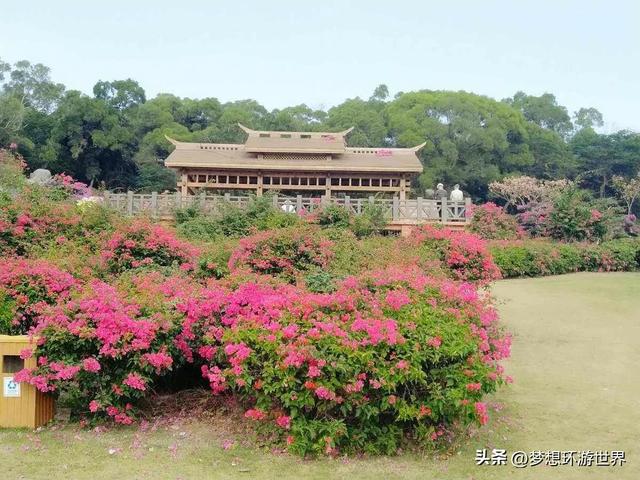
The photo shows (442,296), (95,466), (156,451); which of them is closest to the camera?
(95,466)

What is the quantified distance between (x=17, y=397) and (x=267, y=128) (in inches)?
1435

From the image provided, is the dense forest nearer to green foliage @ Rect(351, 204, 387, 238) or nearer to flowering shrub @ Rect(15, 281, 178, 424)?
green foliage @ Rect(351, 204, 387, 238)

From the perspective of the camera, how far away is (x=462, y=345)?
428 cm

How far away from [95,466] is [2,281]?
9.69 ft

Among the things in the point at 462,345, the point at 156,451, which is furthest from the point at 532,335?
the point at 156,451

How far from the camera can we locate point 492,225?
66.7 ft

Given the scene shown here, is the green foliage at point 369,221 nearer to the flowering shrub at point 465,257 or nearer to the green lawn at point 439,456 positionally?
the flowering shrub at point 465,257

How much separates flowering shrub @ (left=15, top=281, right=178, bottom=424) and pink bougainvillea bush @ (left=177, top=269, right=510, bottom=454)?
522mm

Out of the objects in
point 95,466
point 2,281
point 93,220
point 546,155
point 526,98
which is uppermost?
point 526,98

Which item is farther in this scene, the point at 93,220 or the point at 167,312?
the point at 93,220

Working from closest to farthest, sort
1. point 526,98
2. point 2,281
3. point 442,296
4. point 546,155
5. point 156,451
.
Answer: point 156,451 < point 442,296 < point 2,281 < point 546,155 < point 526,98

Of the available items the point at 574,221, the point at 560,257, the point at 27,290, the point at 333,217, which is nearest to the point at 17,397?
the point at 27,290

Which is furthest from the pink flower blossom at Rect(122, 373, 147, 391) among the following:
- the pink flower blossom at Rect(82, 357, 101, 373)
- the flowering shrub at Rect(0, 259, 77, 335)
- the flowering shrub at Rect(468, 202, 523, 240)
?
the flowering shrub at Rect(468, 202, 523, 240)

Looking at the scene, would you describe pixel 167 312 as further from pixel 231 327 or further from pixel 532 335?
pixel 532 335
